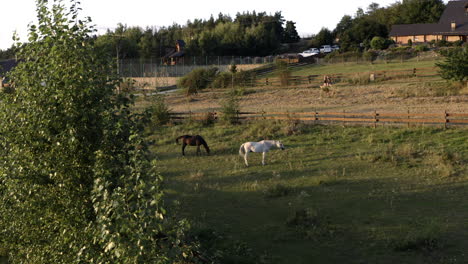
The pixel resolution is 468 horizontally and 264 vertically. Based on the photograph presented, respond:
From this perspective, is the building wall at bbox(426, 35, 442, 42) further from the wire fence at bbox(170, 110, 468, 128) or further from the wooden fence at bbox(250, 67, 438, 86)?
the wire fence at bbox(170, 110, 468, 128)

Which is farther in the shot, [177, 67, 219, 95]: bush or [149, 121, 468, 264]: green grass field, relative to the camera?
[177, 67, 219, 95]: bush

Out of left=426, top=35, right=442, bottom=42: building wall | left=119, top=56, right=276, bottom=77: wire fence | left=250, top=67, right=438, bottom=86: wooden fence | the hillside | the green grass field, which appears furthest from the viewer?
left=426, top=35, right=442, bottom=42: building wall

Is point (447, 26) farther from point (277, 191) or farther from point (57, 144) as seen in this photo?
point (57, 144)

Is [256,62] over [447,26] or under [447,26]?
under

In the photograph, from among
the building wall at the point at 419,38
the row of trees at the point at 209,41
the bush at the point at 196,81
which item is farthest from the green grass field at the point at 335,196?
the row of trees at the point at 209,41

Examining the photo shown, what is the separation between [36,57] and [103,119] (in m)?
1.74

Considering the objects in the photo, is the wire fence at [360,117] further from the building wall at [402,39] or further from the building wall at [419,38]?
the building wall at [402,39]

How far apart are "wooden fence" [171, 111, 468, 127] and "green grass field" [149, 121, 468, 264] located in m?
0.67

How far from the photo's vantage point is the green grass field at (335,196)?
1205 centimetres

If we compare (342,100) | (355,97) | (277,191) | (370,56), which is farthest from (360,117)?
(370,56)

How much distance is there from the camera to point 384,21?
91250 millimetres

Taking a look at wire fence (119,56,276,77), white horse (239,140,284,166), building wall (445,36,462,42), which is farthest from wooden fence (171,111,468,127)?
building wall (445,36,462,42)

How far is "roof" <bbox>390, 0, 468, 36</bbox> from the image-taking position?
2741 inches

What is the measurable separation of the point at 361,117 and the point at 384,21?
231ft
